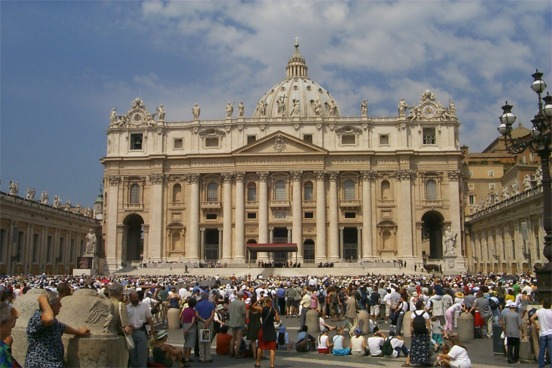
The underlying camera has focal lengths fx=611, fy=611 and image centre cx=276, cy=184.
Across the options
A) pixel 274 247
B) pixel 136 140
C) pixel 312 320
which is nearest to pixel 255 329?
pixel 312 320

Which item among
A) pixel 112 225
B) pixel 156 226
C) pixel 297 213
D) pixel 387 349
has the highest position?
pixel 297 213

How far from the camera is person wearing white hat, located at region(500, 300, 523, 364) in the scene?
1477 cm

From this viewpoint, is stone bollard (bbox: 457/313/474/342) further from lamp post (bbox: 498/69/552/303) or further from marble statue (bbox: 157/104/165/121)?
marble statue (bbox: 157/104/165/121)

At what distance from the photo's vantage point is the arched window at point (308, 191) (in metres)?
75.8

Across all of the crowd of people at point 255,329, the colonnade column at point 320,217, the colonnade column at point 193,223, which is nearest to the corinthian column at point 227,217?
the colonnade column at point 193,223

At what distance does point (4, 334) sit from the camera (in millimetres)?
6918

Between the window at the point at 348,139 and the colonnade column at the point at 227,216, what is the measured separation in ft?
48.6

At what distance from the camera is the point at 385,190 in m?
75.6

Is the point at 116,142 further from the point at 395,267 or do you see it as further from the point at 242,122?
the point at 395,267

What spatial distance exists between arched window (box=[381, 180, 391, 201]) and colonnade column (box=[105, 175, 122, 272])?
33.4 metres

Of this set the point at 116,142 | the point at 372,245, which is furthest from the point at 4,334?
the point at 116,142

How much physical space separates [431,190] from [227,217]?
2541 cm

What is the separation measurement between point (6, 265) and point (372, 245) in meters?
40.5

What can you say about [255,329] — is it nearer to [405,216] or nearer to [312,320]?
[312,320]
